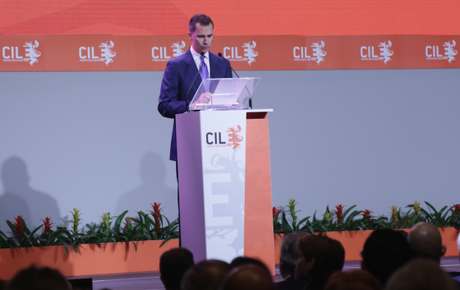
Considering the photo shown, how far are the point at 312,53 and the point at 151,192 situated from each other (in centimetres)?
214

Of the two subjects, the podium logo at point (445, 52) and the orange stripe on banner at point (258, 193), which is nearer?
the orange stripe on banner at point (258, 193)

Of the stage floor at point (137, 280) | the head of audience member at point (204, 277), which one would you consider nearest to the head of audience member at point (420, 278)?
the head of audience member at point (204, 277)

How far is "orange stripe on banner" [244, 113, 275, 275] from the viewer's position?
2637mm

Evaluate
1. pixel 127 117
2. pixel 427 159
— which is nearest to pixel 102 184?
pixel 127 117

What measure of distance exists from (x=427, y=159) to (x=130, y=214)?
319cm

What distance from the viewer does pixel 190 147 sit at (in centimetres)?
264

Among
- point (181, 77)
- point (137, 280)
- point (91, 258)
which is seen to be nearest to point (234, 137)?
point (181, 77)

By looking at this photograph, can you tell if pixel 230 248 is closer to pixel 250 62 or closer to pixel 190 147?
pixel 190 147

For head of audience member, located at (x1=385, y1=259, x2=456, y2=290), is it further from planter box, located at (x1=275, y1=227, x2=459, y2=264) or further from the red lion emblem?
planter box, located at (x1=275, y1=227, x2=459, y2=264)

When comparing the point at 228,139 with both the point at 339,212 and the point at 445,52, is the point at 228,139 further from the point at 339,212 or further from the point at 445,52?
the point at 445,52

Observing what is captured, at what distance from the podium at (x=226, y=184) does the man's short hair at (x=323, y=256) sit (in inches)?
29.8

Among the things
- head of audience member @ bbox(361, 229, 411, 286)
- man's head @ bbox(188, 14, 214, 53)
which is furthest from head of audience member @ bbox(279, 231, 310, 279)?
man's head @ bbox(188, 14, 214, 53)

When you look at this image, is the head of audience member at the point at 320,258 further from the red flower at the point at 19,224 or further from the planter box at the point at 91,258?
the red flower at the point at 19,224

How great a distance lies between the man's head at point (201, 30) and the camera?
3.02 m
